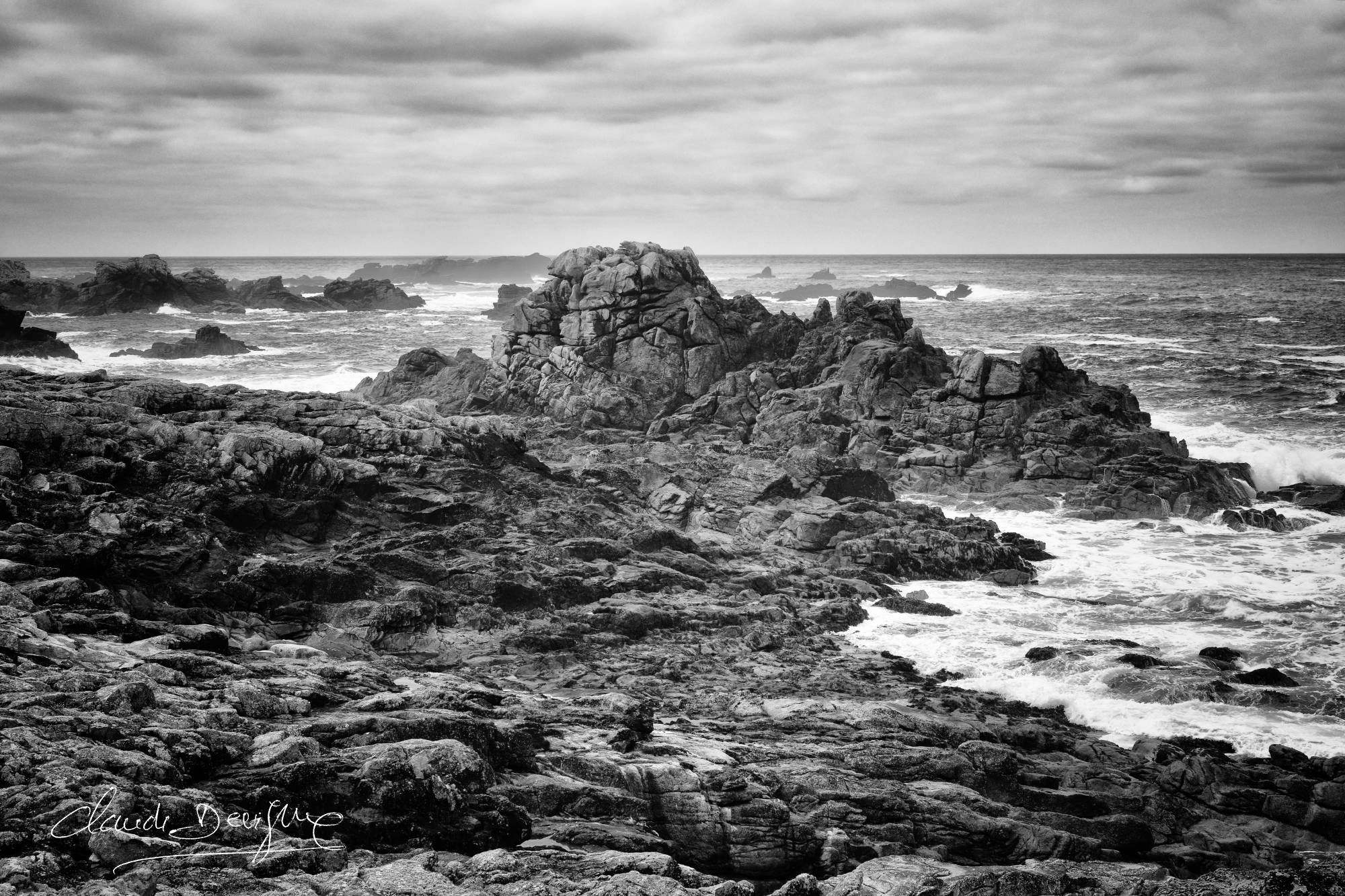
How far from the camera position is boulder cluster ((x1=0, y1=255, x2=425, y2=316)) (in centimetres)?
9712

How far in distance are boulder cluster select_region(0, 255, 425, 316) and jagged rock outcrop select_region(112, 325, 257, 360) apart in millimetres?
33615

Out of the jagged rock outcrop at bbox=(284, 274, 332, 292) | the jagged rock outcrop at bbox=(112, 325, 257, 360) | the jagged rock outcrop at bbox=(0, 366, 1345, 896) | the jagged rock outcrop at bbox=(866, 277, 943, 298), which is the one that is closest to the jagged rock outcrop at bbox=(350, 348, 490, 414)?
the jagged rock outcrop at bbox=(0, 366, 1345, 896)

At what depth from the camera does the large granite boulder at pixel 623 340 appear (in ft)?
148

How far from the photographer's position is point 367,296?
118 m

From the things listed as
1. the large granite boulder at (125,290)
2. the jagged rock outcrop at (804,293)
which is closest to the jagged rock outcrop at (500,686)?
the large granite boulder at (125,290)

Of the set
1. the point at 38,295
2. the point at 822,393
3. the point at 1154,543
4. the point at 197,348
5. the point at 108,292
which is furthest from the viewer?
the point at 108,292

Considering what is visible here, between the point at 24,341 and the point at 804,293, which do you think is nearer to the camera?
the point at 24,341

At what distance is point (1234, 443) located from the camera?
44.2 metres

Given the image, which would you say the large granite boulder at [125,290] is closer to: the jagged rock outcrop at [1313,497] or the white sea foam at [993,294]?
the white sea foam at [993,294]

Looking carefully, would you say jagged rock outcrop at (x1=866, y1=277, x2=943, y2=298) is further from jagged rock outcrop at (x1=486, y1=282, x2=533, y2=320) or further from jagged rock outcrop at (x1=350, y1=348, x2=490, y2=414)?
jagged rock outcrop at (x1=350, y1=348, x2=490, y2=414)

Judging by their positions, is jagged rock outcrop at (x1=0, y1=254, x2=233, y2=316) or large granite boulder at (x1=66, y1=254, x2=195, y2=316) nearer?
jagged rock outcrop at (x1=0, y1=254, x2=233, y2=316)

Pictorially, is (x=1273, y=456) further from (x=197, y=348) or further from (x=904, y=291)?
(x=904, y=291)
